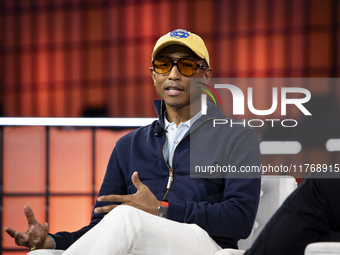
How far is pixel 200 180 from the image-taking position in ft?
4.14

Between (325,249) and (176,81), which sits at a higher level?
(176,81)

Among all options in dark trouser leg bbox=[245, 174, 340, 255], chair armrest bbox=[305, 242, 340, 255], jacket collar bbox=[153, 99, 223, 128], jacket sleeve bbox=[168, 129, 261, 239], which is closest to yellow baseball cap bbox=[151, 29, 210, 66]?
jacket collar bbox=[153, 99, 223, 128]

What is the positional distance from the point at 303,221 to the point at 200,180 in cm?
43

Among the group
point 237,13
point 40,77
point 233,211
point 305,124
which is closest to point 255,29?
point 237,13

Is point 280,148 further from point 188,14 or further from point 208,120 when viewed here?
point 208,120

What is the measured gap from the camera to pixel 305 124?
131 inches

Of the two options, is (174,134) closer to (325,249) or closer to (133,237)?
(133,237)

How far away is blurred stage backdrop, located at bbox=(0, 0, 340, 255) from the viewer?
11.3 ft

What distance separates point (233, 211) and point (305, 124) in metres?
2.46

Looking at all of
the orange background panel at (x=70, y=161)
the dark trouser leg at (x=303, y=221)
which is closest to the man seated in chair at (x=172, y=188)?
the dark trouser leg at (x=303, y=221)

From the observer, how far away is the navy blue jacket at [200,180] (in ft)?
3.72

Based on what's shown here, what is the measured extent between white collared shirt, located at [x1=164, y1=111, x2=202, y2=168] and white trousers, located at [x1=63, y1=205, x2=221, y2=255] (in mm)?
409

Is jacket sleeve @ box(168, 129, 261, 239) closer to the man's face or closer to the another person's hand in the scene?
the another person's hand

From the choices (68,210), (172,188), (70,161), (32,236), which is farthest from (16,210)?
(172,188)
